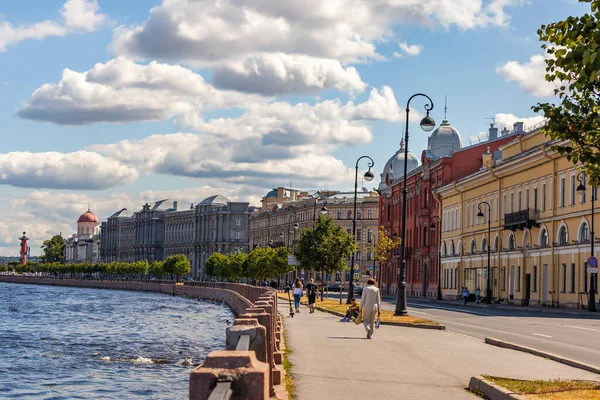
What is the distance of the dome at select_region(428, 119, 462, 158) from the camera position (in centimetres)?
10281

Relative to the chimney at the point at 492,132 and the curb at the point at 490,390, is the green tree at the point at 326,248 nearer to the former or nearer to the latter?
the chimney at the point at 492,132

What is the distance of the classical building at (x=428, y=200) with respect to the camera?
8912 cm

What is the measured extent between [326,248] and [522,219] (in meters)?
13.1

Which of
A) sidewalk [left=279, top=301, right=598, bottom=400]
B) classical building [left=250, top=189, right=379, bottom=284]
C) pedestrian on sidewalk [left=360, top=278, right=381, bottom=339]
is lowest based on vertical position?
sidewalk [left=279, top=301, right=598, bottom=400]

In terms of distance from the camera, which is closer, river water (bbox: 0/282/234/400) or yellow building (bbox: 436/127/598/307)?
river water (bbox: 0/282/234/400)

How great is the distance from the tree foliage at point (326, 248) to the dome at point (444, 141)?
35.6 meters

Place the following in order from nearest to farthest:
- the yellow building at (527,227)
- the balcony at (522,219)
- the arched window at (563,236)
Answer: the yellow building at (527,227) < the arched window at (563,236) < the balcony at (522,219)

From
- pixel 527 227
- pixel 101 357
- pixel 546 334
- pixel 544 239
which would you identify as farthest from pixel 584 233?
pixel 101 357

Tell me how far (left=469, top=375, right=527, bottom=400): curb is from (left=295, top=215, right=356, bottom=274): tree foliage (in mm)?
50641

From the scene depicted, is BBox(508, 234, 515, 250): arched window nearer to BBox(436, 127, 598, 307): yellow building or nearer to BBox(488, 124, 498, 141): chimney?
BBox(436, 127, 598, 307): yellow building

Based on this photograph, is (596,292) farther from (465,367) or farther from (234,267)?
(234,267)

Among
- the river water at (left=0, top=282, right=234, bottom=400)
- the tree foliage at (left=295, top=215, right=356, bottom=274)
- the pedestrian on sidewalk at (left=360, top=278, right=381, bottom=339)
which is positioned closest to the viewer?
the river water at (left=0, top=282, right=234, bottom=400)

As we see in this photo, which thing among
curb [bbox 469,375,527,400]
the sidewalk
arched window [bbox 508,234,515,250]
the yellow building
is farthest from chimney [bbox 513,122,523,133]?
curb [bbox 469,375,527,400]

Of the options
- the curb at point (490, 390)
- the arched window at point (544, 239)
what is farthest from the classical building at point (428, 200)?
the curb at point (490, 390)
